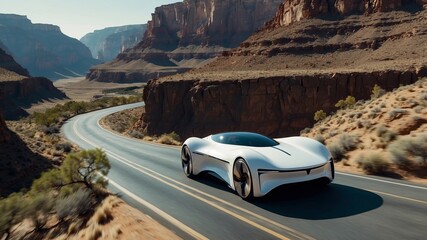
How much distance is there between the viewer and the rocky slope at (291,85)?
4659 centimetres

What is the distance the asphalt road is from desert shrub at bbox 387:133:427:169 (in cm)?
119

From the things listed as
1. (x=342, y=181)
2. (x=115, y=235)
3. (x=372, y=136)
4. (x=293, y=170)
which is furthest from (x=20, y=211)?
(x=372, y=136)

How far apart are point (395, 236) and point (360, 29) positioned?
7281 centimetres

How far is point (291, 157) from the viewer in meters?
8.05

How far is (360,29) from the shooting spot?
235 feet

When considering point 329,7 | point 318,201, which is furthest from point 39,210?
point 329,7

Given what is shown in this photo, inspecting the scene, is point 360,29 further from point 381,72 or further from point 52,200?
point 52,200

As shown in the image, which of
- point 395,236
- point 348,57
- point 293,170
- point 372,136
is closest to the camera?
point 395,236

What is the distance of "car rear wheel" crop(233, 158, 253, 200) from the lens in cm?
779

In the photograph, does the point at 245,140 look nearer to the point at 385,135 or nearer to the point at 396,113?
the point at 385,135

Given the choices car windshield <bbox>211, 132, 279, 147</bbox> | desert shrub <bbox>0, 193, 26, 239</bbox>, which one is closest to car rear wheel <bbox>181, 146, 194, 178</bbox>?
car windshield <bbox>211, 132, 279, 147</bbox>

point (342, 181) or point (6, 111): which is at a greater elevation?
point (342, 181)

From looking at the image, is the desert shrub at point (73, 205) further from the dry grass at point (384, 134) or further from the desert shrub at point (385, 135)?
the desert shrub at point (385, 135)

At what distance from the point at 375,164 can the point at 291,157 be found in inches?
131
